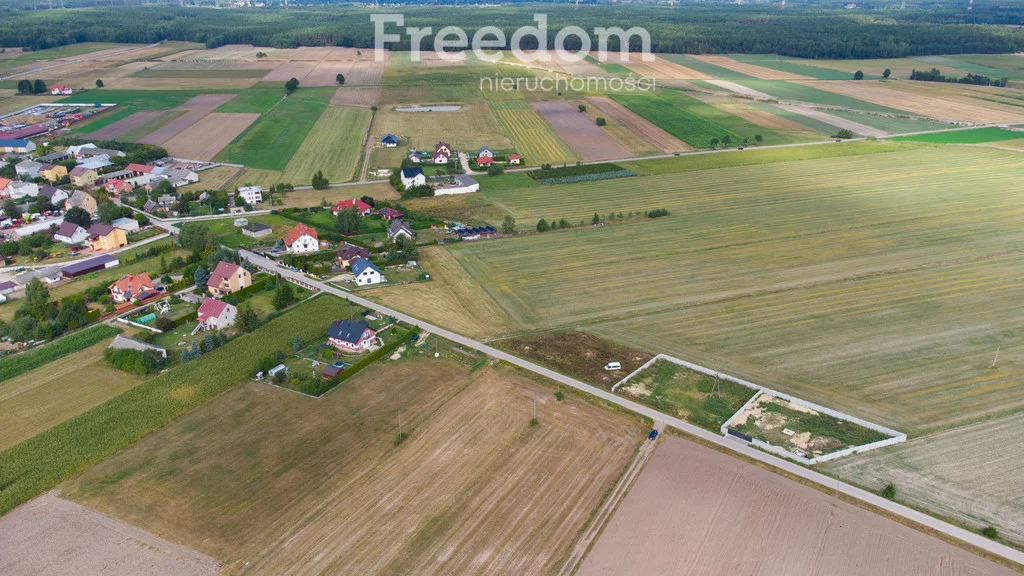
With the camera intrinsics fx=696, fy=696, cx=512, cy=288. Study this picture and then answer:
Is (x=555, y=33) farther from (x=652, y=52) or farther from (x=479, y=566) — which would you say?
(x=479, y=566)

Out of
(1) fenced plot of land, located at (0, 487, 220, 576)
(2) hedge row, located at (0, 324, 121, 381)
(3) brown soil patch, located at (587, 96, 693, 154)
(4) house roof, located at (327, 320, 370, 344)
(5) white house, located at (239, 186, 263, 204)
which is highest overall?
(3) brown soil patch, located at (587, 96, 693, 154)

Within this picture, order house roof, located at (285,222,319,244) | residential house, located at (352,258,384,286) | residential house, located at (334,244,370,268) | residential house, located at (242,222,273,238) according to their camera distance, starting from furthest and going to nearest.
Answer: residential house, located at (242,222,273,238) → house roof, located at (285,222,319,244) → residential house, located at (334,244,370,268) → residential house, located at (352,258,384,286)

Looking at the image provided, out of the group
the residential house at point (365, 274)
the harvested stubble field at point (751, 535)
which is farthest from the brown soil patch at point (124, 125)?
the harvested stubble field at point (751, 535)

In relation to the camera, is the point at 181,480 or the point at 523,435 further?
the point at 523,435

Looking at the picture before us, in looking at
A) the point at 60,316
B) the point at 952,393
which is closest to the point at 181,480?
the point at 60,316

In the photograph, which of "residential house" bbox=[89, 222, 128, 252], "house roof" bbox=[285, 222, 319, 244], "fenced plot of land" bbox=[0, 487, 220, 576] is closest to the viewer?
"fenced plot of land" bbox=[0, 487, 220, 576]

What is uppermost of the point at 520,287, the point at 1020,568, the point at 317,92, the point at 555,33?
the point at 555,33

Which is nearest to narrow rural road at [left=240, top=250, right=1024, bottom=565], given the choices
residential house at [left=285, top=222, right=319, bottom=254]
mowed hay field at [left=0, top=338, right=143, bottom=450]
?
residential house at [left=285, top=222, right=319, bottom=254]

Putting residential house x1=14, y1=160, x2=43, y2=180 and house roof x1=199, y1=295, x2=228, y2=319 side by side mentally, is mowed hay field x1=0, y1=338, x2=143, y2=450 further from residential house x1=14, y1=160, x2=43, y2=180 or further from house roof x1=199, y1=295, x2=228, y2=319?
residential house x1=14, y1=160, x2=43, y2=180
